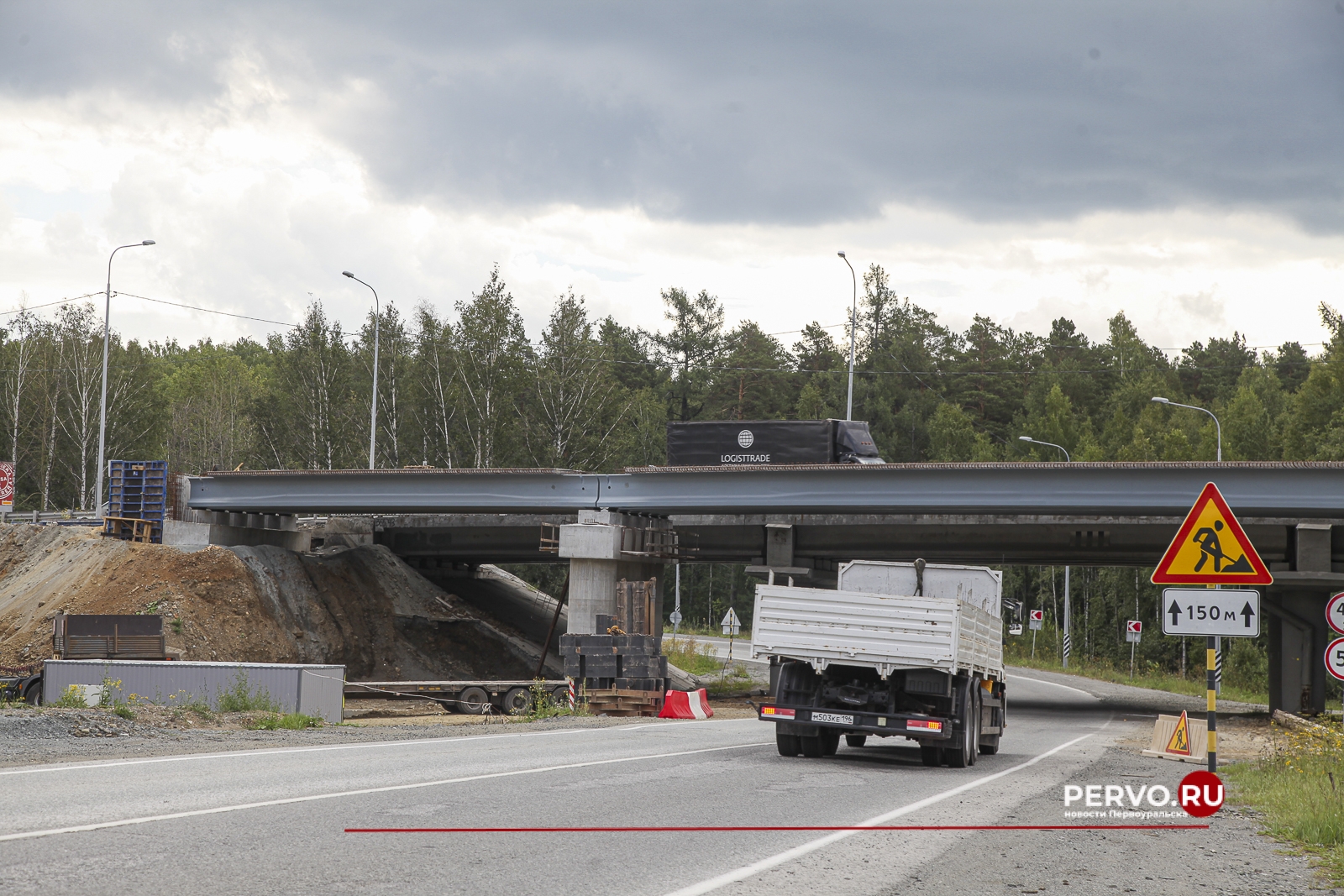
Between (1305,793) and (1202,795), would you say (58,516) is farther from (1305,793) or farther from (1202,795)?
(1305,793)

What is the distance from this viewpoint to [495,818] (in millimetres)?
9141

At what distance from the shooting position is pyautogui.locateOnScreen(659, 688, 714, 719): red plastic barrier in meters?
26.2

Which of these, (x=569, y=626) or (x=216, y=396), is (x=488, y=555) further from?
(x=216, y=396)

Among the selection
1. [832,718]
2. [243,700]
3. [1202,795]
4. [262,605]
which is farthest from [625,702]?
[262,605]

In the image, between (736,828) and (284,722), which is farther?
(284,722)

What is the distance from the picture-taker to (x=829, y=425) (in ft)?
123

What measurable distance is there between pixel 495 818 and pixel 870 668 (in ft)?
24.5

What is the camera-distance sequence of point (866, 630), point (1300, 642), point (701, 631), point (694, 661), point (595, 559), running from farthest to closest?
point (701, 631) < point (694, 661) < point (1300, 642) < point (595, 559) < point (866, 630)

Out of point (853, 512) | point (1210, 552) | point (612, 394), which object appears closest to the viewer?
point (1210, 552)

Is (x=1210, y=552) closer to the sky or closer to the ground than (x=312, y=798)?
closer to the sky

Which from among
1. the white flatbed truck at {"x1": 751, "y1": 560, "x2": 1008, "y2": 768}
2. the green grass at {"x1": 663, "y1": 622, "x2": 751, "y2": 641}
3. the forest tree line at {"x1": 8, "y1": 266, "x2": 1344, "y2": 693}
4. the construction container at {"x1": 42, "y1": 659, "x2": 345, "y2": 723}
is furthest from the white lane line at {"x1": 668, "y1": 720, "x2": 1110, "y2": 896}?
the green grass at {"x1": 663, "y1": 622, "x2": 751, "y2": 641}

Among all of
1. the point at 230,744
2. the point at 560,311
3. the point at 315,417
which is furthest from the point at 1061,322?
the point at 230,744

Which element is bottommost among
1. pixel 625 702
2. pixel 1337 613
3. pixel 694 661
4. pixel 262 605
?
pixel 694 661

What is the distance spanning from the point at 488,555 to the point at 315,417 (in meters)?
23.7
